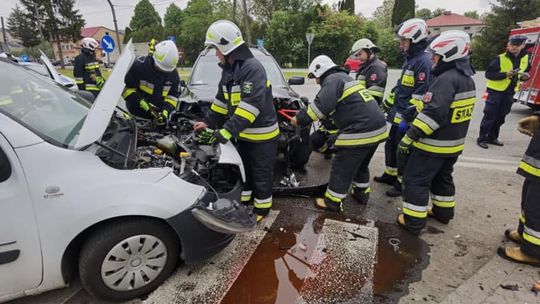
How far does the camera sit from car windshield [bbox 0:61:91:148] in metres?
2.04

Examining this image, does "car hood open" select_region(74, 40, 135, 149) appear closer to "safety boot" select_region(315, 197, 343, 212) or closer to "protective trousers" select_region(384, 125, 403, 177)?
"safety boot" select_region(315, 197, 343, 212)

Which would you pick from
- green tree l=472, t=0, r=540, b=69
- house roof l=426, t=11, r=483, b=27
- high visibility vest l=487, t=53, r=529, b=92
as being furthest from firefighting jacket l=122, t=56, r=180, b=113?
house roof l=426, t=11, r=483, b=27

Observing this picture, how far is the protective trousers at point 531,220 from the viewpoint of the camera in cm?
263

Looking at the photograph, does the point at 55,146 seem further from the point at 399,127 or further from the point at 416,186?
the point at 399,127

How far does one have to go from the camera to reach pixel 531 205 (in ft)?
8.75

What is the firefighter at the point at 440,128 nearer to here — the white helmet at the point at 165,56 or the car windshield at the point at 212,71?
the car windshield at the point at 212,71

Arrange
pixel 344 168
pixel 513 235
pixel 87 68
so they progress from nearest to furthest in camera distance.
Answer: pixel 513 235 < pixel 344 168 < pixel 87 68

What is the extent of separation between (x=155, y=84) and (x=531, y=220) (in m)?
4.31

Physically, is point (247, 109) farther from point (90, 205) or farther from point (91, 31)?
point (91, 31)

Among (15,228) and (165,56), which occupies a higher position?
(165,56)

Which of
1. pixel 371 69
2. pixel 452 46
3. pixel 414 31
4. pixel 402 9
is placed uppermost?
pixel 402 9

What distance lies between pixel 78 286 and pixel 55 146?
1.14 meters

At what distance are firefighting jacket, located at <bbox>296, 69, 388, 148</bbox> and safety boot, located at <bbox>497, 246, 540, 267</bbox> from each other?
1474 mm

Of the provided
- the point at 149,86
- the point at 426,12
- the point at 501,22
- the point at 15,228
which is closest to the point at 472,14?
the point at 426,12
